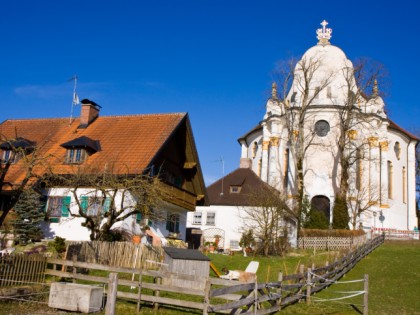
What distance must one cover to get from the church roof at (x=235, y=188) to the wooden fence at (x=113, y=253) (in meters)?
18.3

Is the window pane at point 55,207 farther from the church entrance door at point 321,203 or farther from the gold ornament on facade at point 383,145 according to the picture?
the gold ornament on facade at point 383,145

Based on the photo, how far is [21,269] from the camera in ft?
47.6

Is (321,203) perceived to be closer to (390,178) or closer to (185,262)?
(390,178)

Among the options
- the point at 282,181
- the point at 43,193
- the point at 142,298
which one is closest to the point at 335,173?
the point at 282,181

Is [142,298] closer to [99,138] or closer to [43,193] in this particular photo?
[43,193]

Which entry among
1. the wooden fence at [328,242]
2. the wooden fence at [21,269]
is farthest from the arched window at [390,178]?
the wooden fence at [21,269]

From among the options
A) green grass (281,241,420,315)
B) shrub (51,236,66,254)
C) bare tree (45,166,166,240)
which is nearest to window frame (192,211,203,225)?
bare tree (45,166,166,240)

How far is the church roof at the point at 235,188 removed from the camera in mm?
40156

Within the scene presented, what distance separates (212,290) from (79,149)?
19.4m

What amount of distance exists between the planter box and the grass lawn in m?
0.34

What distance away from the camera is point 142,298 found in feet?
42.7

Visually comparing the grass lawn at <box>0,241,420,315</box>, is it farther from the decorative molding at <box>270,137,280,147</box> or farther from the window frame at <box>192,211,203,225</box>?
the decorative molding at <box>270,137,280,147</box>

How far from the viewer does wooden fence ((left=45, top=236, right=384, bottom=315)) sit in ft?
37.4

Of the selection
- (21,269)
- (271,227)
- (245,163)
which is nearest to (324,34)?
(245,163)
